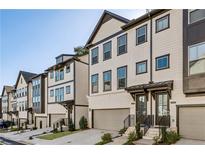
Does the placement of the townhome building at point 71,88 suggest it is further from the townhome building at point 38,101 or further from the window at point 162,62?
the window at point 162,62

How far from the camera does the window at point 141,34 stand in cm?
1485

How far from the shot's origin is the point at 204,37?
37.1 feet

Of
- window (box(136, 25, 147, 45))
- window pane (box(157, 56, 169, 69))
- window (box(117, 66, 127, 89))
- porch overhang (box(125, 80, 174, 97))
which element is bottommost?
porch overhang (box(125, 80, 174, 97))

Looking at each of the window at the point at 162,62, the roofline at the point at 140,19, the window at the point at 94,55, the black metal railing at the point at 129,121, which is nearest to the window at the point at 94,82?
the window at the point at 94,55

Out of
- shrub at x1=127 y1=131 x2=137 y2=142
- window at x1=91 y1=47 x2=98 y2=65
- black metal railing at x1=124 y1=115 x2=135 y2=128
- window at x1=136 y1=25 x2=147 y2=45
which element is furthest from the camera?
window at x1=91 y1=47 x2=98 y2=65

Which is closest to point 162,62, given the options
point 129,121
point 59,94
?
point 129,121

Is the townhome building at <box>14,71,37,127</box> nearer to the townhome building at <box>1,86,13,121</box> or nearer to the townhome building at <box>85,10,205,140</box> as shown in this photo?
the townhome building at <box>1,86,13,121</box>

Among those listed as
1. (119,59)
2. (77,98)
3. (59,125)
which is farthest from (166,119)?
(59,125)

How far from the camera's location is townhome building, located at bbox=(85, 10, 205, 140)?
11.7 m

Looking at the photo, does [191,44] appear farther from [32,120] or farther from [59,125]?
[32,120]

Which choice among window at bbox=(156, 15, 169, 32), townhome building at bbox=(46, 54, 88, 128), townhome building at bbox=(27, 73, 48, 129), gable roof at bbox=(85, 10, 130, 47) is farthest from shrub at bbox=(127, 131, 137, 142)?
townhome building at bbox=(27, 73, 48, 129)

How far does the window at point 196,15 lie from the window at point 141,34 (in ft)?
10.4

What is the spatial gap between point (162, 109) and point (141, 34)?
4.13 meters

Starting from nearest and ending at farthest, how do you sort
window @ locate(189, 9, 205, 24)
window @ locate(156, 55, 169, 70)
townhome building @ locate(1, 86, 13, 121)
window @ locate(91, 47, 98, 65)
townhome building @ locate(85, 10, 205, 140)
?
window @ locate(189, 9, 205, 24)
townhome building @ locate(85, 10, 205, 140)
window @ locate(156, 55, 169, 70)
window @ locate(91, 47, 98, 65)
townhome building @ locate(1, 86, 13, 121)
